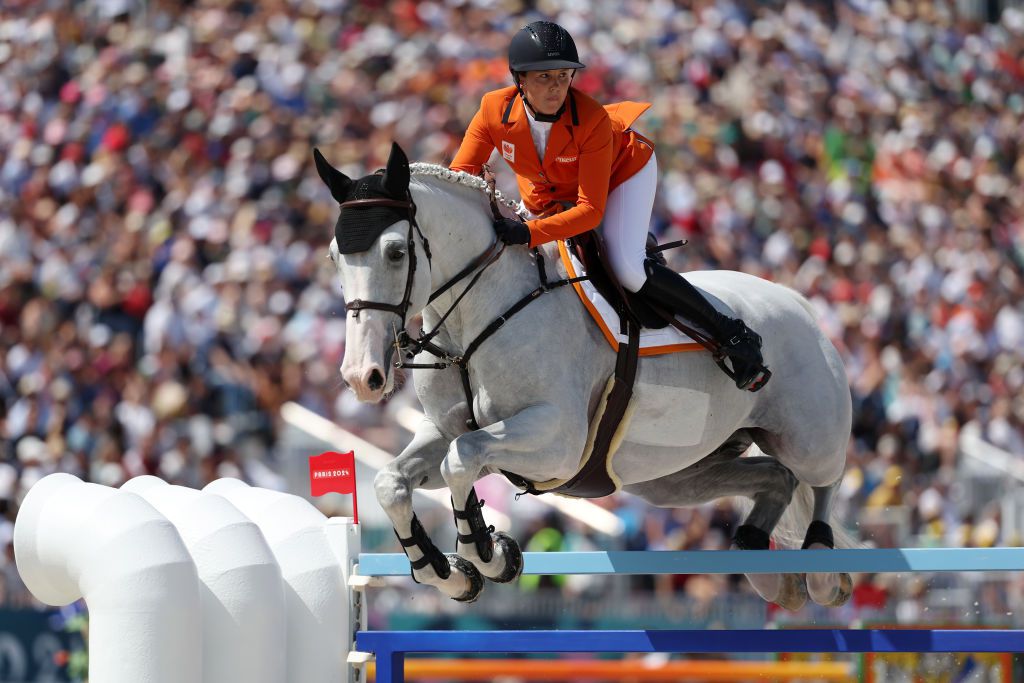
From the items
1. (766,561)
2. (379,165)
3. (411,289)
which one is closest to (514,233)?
(411,289)

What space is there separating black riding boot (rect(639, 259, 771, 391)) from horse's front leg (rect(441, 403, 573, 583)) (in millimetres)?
667

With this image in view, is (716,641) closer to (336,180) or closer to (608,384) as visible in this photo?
(608,384)

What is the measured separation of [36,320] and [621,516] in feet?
16.7

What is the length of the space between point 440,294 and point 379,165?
844cm

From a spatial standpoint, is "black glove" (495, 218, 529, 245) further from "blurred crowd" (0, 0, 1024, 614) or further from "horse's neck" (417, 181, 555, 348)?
"blurred crowd" (0, 0, 1024, 614)

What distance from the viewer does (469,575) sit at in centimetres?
462

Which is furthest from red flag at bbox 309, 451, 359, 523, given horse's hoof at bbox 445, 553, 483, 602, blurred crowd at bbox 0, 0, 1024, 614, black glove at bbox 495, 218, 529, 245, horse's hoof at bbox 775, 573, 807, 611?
blurred crowd at bbox 0, 0, 1024, 614

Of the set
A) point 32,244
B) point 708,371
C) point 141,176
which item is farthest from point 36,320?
point 708,371

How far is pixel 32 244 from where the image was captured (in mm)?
12164

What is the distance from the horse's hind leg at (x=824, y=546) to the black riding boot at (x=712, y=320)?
80 cm

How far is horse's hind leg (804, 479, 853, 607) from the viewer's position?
5.57 m

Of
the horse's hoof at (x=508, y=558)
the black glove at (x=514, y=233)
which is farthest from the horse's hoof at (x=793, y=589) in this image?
the black glove at (x=514, y=233)

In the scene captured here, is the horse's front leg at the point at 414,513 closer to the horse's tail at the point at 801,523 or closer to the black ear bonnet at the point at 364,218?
the black ear bonnet at the point at 364,218

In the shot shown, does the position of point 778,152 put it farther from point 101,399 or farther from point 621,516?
point 101,399
